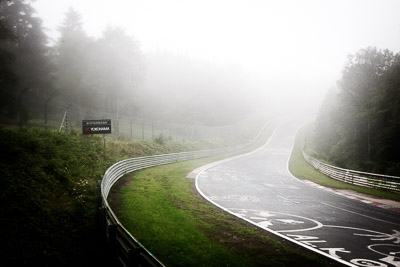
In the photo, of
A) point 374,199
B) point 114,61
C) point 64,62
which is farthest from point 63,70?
point 374,199

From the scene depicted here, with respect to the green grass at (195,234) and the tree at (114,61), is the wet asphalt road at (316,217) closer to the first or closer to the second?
the green grass at (195,234)

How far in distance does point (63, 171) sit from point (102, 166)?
194 inches

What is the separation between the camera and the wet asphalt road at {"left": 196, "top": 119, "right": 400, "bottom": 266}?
761cm

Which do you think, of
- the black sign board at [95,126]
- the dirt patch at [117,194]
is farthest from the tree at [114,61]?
the dirt patch at [117,194]

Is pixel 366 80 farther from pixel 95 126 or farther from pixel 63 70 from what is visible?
pixel 63 70

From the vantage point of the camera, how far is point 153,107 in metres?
62.7

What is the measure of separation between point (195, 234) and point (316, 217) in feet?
19.9

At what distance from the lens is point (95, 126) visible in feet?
60.2

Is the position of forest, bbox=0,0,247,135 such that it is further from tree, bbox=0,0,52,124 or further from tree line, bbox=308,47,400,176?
tree line, bbox=308,47,400,176

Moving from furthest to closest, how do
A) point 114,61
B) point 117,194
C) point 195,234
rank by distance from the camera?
point 114,61 < point 117,194 < point 195,234

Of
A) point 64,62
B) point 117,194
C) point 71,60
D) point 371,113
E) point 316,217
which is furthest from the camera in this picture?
point 64,62

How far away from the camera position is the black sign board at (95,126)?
59.2 ft

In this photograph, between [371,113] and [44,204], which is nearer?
[44,204]

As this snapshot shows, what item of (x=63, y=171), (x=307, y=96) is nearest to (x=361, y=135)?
(x=63, y=171)
